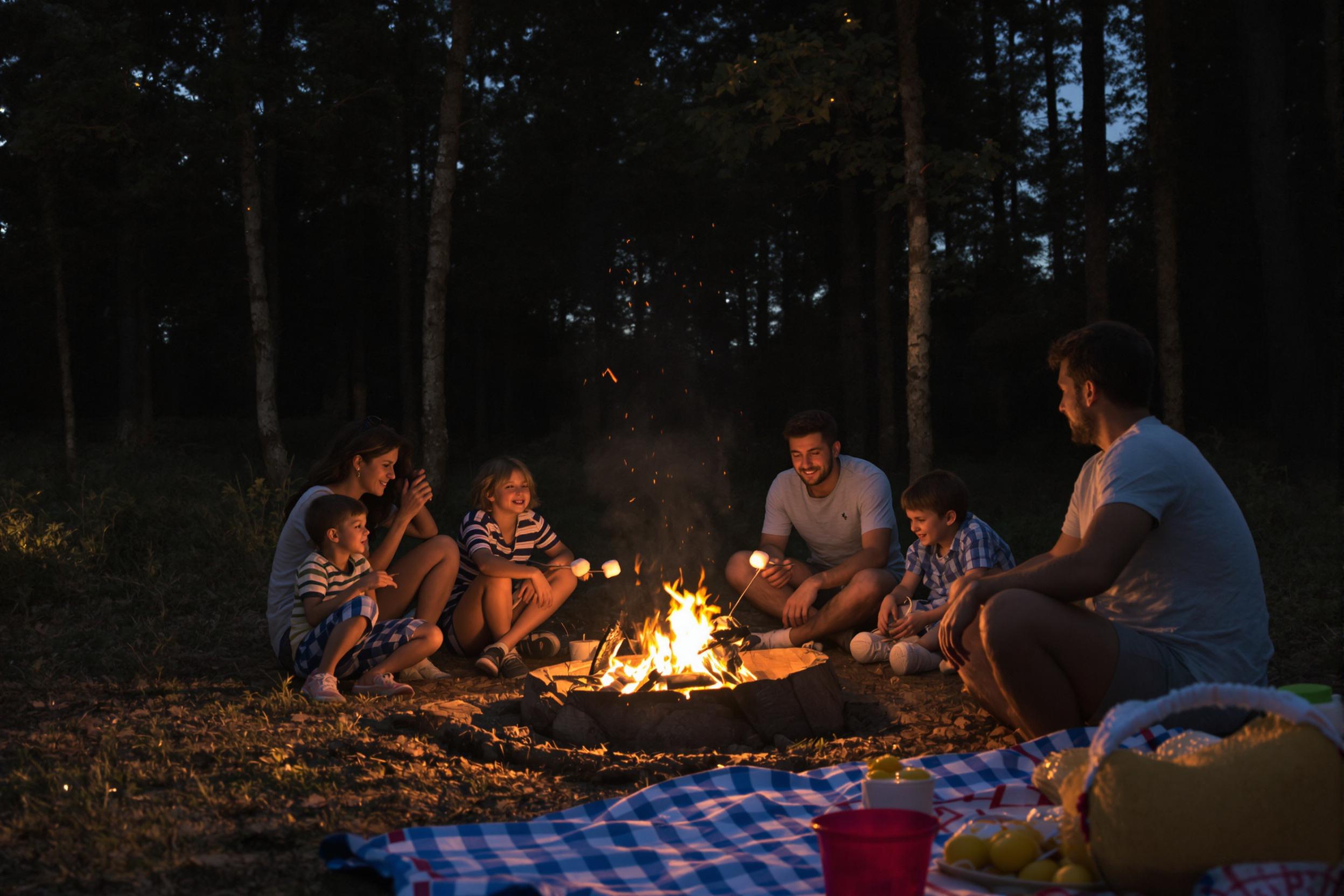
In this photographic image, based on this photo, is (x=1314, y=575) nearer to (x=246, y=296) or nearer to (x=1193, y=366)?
(x=1193, y=366)

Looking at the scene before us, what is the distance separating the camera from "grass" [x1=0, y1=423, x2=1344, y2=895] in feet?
10.1

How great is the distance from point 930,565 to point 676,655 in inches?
62.9

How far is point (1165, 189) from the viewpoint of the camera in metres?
12.4

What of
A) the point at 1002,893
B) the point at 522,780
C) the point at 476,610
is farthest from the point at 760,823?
the point at 476,610

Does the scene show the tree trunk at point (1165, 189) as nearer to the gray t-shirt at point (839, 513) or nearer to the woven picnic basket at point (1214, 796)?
the gray t-shirt at point (839, 513)

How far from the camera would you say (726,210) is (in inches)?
728

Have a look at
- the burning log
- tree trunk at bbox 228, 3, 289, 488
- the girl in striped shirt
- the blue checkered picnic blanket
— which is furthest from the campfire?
tree trunk at bbox 228, 3, 289, 488

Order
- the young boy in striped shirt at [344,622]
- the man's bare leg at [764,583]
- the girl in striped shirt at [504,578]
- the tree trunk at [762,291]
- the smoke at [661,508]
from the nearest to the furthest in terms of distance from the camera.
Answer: the young boy in striped shirt at [344,622]
the girl in striped shirt at [504,578]
the man's bare leg at [764,583]
the smoke at [661,508]
the tree trunk at [762,291]

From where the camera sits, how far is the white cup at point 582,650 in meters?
5.86

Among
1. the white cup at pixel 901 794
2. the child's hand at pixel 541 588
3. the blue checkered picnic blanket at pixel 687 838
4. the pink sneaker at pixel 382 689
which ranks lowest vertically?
the pink sneaker at pixel 382 689

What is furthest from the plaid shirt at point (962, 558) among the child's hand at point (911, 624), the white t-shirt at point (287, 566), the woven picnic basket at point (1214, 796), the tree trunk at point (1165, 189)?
the tree trunk at point (1165, 189)

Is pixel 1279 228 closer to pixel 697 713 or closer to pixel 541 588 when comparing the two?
pixel 541 588

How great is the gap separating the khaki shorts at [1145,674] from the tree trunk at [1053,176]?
1476cm

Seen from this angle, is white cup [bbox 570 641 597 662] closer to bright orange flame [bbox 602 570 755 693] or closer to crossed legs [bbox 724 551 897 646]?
bright orange flame [bbox 602 570 755 693]
